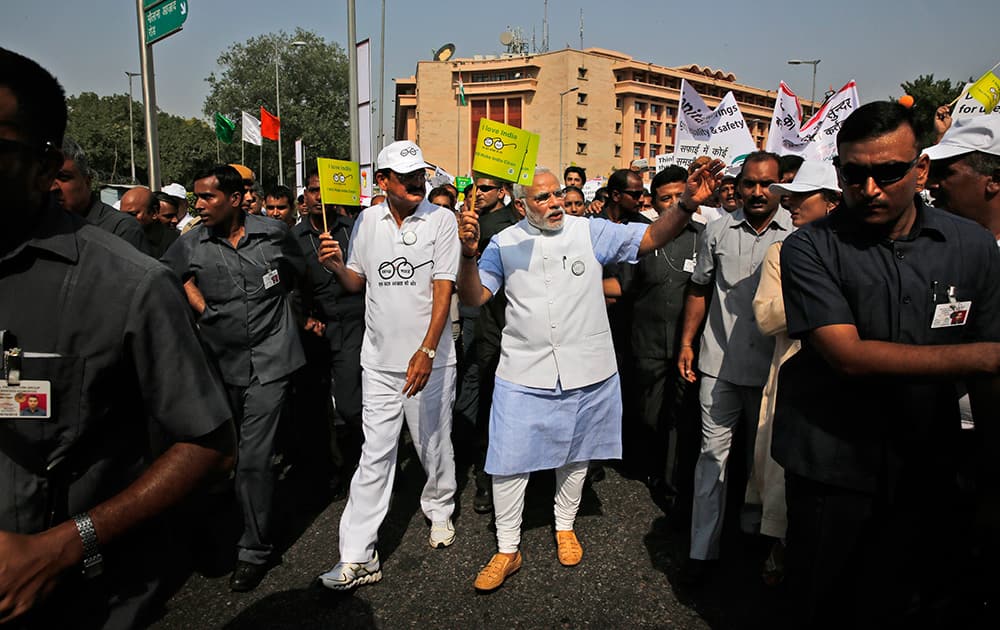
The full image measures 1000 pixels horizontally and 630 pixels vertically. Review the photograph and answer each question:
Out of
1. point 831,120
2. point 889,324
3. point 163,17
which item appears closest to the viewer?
point 889,324

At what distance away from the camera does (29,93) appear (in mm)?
1282

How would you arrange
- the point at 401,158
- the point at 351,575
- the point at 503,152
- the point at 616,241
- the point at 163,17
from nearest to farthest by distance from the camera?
1. the point at 503,152
2. the point at 351,575
3. the point at 616,241
4. the point at 401,158
5. the point at 163,17

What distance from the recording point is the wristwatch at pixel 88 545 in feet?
4.22

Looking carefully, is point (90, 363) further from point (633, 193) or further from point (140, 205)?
point (140, 205)

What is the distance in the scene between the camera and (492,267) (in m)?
3.75

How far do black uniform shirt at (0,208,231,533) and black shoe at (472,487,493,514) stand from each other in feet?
10.5

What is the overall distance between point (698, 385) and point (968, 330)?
→ 2.20m

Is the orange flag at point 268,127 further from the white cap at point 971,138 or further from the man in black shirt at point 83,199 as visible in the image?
the white cap at point 971,138

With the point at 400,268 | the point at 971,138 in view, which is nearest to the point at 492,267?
the point at 400,268

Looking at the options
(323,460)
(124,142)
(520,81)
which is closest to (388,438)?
(323,460)

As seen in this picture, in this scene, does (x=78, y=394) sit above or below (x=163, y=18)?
below

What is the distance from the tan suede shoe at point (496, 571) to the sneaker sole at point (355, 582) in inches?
21.7

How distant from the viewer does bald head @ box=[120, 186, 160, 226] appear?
571 cm

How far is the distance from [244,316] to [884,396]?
327 cm
